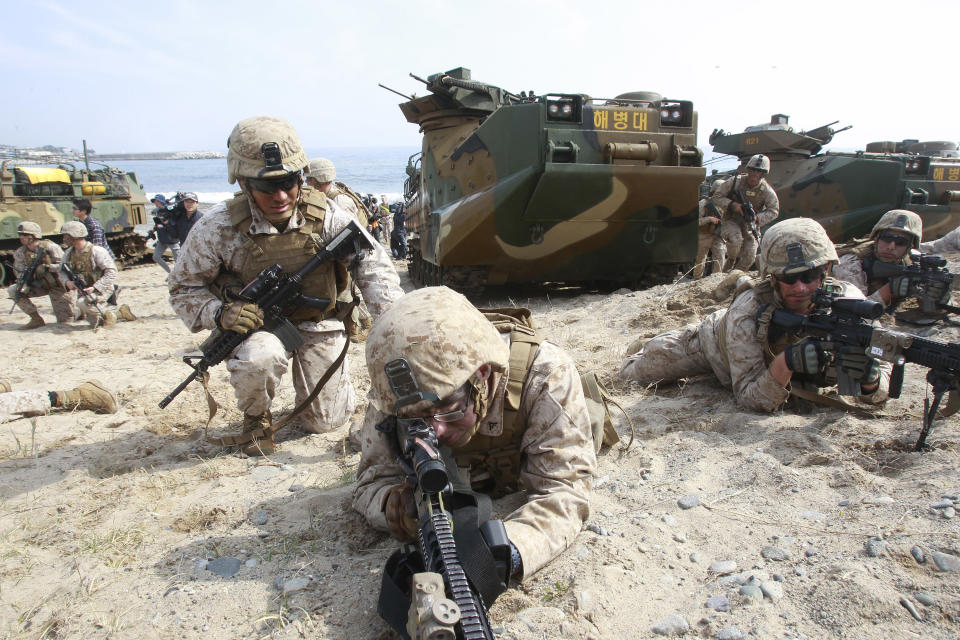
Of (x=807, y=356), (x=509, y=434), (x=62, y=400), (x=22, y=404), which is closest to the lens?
(x=509, y=434)

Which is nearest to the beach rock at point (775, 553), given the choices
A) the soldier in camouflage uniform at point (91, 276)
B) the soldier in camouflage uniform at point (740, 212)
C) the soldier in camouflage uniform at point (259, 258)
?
the soldier in camouflage uniform at point (259, 258)

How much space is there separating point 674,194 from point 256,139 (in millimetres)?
5123

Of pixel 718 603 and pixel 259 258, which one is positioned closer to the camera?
pixel 718 603

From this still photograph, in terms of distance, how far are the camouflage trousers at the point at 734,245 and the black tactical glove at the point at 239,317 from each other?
7.16 meters

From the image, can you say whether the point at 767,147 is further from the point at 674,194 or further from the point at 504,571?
the point at 504,571

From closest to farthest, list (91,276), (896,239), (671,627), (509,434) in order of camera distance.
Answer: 1. (671,627)
2. (509,434)
3. (896,239)
4. (91,276)

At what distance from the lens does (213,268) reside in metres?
3.76

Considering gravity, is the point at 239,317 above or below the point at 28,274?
above

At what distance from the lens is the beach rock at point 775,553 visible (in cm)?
224

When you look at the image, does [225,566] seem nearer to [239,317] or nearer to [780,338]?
[239,317]

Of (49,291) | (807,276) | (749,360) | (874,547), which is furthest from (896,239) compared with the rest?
(49,291)

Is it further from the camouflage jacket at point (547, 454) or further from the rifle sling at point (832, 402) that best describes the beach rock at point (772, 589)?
the rifle sling at point (832, 402)

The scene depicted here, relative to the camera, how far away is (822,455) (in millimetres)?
3006

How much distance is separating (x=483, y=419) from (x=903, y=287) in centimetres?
→ 439
